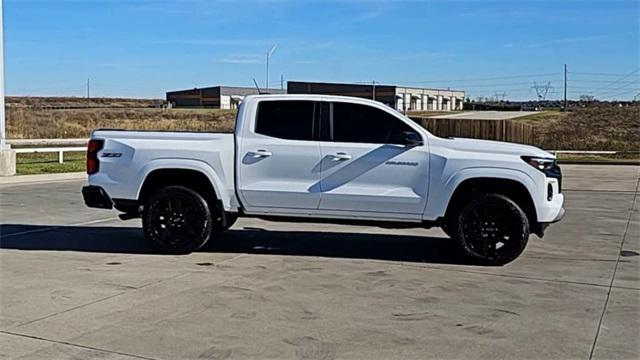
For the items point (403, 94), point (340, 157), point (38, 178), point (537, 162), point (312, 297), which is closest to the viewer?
point (312, 297)

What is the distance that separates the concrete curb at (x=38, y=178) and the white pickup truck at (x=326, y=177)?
38.8ft

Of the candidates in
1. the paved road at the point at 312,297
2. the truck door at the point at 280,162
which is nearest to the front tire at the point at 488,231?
the paved road at the point at 312,297

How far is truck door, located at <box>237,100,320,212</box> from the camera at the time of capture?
31.3 ft

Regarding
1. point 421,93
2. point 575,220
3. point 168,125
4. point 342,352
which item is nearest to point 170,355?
point 342,352

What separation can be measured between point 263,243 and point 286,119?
1919 millimetres

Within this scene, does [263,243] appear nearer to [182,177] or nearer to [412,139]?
[182,177]

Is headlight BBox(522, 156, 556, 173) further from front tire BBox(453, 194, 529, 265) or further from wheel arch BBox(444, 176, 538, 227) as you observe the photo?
front tire BBox(453, 194, 529, 265)

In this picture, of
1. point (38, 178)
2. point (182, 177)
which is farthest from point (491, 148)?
point (38, 178)

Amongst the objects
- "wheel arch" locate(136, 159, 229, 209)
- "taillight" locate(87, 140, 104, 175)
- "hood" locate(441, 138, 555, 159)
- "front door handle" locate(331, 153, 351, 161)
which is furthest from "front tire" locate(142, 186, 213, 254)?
"hood" locate(441, 138, 555, 159)

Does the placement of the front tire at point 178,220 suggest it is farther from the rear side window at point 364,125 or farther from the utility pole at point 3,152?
the utility pole at point 3,152

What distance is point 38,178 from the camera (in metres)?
22.0

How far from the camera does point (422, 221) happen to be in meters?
9.47

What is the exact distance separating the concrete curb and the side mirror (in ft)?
46.3

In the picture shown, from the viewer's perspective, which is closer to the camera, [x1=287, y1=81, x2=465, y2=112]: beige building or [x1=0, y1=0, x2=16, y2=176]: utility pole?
[x1=0, y1=0, x2=16, y2=176]: utility pole
